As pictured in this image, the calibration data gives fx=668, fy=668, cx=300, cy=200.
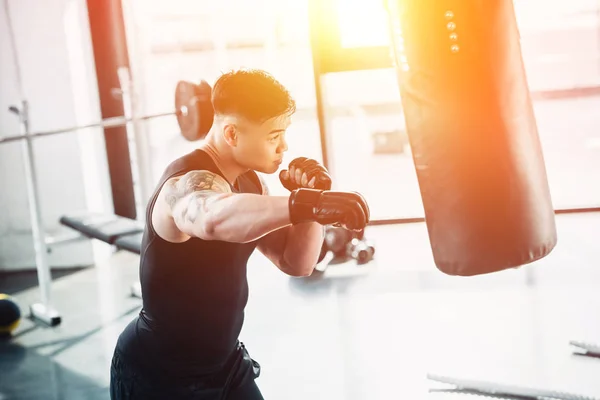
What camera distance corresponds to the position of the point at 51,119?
14.2 feet

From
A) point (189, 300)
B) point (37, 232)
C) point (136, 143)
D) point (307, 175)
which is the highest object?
point (136, 143)

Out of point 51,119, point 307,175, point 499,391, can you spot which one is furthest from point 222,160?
point 51,119

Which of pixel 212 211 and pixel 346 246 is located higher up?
pixel 212 211

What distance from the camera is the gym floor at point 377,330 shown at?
2439 millimetres

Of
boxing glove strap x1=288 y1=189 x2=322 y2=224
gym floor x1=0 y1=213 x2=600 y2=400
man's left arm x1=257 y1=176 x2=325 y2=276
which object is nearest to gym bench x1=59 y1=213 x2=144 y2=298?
gym floor x1=0 y1=213 x2=600 y2=400

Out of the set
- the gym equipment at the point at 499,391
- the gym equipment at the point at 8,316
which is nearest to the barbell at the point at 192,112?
the gym equipment at the point at 8,316

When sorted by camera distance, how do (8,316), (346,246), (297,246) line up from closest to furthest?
(297,246) → (8,316) → (346,246)

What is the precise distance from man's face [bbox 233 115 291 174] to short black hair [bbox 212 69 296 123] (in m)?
0.02

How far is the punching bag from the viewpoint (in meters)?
1.50

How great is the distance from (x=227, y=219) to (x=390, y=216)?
3999 millimetres

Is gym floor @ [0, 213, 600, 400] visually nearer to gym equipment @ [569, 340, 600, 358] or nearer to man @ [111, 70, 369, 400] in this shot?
gym equipment @ [569, 340, 600, 358]

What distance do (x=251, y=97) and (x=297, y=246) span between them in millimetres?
376

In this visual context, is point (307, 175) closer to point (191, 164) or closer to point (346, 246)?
point (191, 164)

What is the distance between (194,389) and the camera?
1.41 metres
